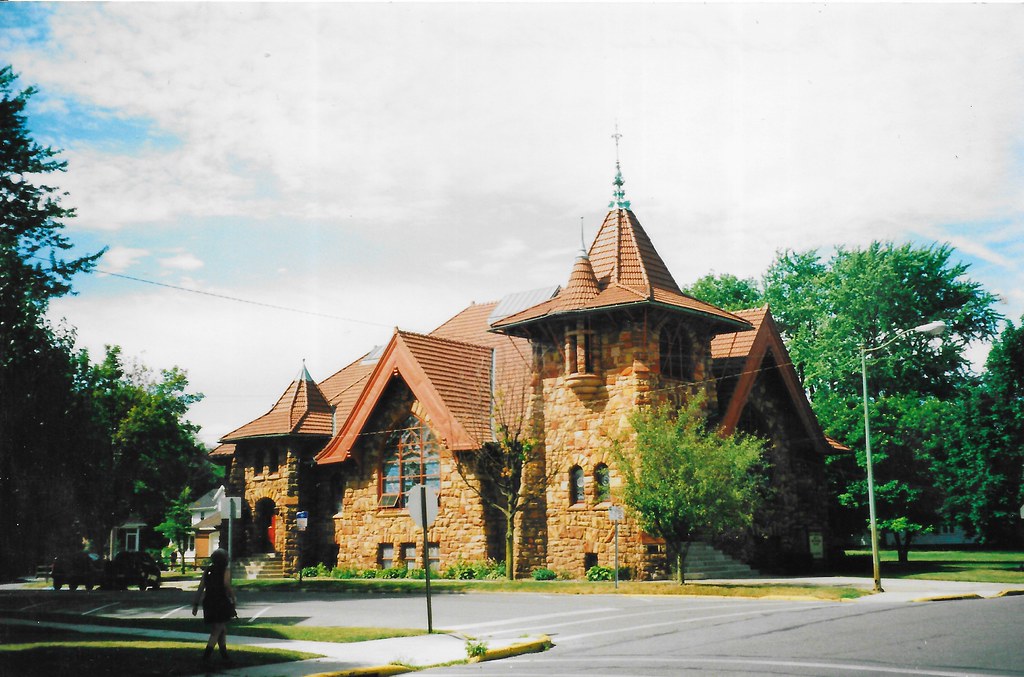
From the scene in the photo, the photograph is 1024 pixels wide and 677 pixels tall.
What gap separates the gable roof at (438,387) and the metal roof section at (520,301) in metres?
2.06

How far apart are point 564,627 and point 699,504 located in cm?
1120

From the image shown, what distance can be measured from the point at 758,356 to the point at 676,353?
156 inches

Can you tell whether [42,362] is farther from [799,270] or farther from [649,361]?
[799,270]

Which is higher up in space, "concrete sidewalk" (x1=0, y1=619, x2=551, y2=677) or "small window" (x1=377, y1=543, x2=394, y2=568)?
"concrete sidewalk" (x1=0, y1=619, x2=551, y2=677)

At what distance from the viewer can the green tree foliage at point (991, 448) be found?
50.3 m

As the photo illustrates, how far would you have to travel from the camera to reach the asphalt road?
11.7 m

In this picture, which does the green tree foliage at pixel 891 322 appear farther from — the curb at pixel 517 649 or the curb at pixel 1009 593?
the curb at pixel 517 649

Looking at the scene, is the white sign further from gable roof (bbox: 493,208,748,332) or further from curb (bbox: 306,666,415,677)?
gable roof (bbox: 493,208,748,332)

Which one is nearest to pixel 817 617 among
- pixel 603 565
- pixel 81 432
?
pixel 603 565

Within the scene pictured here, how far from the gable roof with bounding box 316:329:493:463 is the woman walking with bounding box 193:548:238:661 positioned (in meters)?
20.1

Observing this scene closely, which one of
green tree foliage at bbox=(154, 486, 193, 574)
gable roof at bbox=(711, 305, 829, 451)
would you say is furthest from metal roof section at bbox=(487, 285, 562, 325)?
green tree foliage at bbox=(154, 486, 193, 574)

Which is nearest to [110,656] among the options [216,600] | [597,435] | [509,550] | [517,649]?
[216,600]

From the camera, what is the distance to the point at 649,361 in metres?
31.9

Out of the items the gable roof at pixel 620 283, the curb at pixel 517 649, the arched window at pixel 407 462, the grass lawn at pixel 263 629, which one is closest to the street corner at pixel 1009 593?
the gable roof at pixel 620 283
